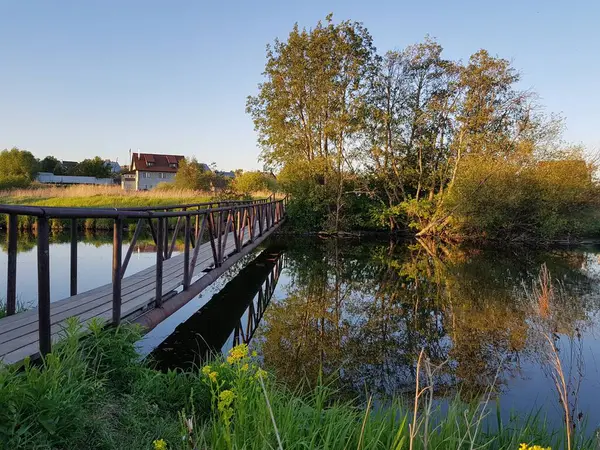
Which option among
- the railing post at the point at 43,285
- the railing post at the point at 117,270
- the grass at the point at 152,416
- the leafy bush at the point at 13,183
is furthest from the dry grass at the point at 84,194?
the railing post at the point at 43,285

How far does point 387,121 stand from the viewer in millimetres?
20797

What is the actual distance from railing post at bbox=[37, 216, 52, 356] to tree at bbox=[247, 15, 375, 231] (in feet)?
58.9

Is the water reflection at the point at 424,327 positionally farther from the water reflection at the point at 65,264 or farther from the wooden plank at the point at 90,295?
the water reflection at the point at 65,264

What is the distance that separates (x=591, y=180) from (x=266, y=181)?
20362 mm

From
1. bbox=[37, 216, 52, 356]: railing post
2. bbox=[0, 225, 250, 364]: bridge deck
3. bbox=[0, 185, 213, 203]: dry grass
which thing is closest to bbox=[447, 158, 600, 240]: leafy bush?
bbox=[0, 185, 213, 203]: dry grass

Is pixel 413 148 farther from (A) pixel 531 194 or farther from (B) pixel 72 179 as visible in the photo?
(B) pixel 72 179

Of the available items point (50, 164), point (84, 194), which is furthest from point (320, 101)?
point (50, 164)

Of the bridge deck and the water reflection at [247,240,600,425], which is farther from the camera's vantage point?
the water reflection at [247,240,600,425]

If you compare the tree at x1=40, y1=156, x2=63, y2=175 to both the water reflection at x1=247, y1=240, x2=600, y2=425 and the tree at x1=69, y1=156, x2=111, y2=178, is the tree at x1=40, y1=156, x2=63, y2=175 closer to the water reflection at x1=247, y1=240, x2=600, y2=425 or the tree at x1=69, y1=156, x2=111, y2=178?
the tree at x1=69, y1=156, x2=111, y2=178

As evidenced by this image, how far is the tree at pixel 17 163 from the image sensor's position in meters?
46.5

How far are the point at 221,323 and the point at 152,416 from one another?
3925mm

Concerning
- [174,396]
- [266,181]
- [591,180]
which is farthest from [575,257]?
[266,181]

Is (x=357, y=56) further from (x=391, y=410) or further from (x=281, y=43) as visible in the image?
(x=391, y=410)

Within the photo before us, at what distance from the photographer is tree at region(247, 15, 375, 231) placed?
20156mm
